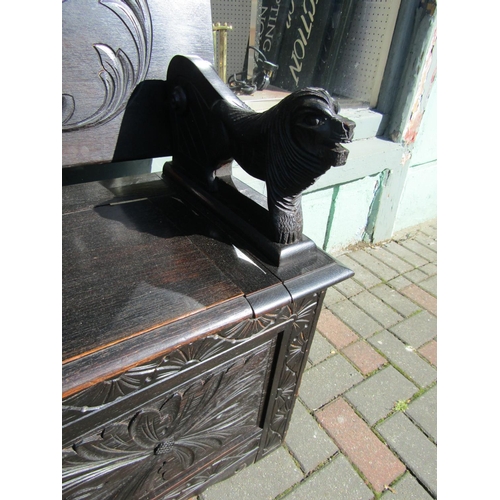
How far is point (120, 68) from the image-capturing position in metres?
1.19

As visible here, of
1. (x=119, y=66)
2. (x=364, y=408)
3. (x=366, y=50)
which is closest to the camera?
(x=119, y=66)

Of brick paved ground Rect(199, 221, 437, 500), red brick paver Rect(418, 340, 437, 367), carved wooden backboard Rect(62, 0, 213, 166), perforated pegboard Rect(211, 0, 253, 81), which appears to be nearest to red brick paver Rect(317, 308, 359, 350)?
brick paved ground Rect(199, 221, 437, 500)

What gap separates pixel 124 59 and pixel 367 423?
166 centimetres

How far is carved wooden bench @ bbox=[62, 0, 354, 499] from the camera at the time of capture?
0.78m

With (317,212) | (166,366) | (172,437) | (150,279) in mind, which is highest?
(150,279)

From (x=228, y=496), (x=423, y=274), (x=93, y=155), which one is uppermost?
(x=93, y=155)

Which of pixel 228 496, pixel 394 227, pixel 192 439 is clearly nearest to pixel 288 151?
pixel 192 439

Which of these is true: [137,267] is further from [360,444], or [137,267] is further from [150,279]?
[360,444]

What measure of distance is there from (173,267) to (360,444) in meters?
1.13

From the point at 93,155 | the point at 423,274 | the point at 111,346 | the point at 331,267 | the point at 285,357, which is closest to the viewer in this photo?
the point at 111,346

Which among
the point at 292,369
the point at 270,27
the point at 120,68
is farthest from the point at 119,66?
the point at 270,27

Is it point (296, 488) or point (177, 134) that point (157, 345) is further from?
point (296, 488)

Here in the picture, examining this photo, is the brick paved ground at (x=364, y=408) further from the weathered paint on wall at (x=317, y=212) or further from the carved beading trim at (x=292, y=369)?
the weathered paint on wall at (x=317, y=212)

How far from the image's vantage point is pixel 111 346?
Result: 71cm
